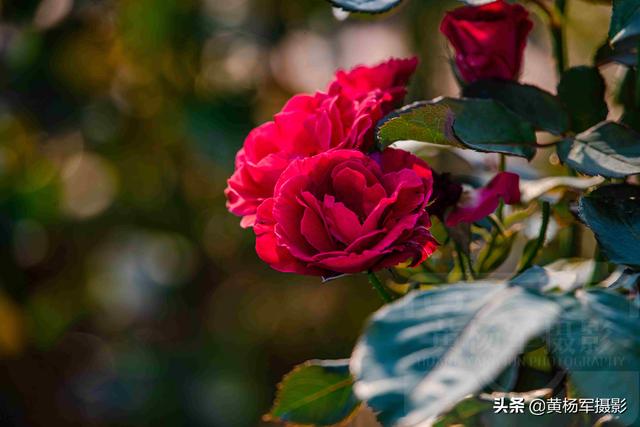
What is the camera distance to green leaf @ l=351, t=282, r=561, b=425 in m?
0.21

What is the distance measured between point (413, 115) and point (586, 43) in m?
0.75

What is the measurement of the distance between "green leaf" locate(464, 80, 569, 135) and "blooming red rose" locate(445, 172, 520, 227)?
0.10 feet

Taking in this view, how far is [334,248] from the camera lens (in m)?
0.32

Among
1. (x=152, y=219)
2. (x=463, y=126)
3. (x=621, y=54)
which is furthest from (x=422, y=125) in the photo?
(x=152, y=219)

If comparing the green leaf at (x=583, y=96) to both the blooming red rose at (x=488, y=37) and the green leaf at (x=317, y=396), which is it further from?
the green leaf at (x=317, y=396)

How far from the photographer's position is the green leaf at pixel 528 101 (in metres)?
0.39

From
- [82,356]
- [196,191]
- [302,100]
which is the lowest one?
[82,356]

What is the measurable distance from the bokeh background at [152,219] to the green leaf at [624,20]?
0.86 metres

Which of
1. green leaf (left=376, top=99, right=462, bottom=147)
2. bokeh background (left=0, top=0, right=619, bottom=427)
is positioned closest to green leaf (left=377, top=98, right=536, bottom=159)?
green leaf (left=376, top=99, right=462, bottom=147)

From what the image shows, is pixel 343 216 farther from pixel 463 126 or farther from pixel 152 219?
pixel 152 219

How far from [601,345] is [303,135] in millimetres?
167

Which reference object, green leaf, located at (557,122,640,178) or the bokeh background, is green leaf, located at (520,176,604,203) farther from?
the bokeh background

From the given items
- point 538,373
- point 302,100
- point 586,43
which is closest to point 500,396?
point 538,373

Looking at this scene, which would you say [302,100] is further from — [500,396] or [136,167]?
[136,167]
